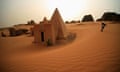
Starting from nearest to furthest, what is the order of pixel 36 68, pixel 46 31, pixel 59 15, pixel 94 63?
1. pixel 94 63
2. pixel 36 68
3. pixel 46 31
4. pixel 59 15

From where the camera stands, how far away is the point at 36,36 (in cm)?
1205

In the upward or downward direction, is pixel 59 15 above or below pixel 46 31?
above

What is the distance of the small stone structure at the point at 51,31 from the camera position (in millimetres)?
10961

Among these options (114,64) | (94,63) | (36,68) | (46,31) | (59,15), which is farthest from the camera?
(59,15)

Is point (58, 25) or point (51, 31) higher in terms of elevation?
point (58, 25)

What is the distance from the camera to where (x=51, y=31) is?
10953 millimetres

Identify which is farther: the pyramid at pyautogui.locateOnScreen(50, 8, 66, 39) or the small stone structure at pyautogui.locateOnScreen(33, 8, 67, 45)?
the pyramid at pyautogui.locateOnScreen(50, 8, 66, 39)

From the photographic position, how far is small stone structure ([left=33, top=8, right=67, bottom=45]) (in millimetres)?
10961

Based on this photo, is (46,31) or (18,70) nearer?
(18,70)

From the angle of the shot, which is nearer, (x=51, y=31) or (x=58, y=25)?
(x=51, y=31)

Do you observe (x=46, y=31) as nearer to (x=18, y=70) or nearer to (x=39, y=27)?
(x=39, y=27)

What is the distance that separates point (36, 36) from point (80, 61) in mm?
8407

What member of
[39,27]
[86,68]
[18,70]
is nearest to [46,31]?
[39,27]

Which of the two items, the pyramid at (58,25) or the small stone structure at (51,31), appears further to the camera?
the pyramid at (58,25)
